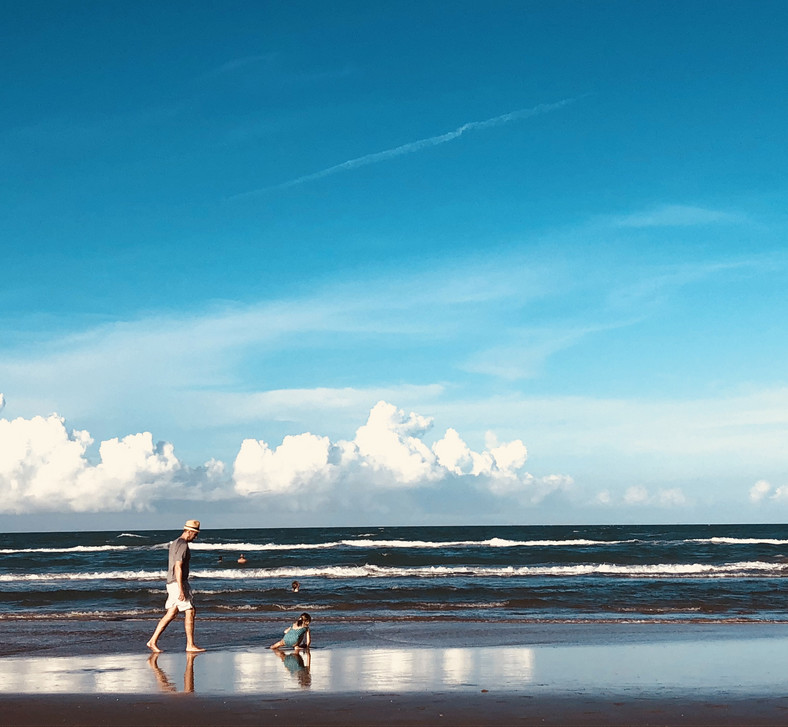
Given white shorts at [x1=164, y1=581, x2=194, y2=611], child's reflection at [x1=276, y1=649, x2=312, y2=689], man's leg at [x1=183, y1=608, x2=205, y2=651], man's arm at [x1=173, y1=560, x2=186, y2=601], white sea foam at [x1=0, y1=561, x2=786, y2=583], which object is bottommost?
white sea foam at [x1=0, y1=561, x2=786, y2=583]

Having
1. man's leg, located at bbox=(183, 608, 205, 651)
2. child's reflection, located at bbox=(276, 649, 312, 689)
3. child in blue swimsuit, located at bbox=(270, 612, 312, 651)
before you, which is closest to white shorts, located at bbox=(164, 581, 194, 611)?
man's leg, located at bbox=(183, 608, 205, 651)

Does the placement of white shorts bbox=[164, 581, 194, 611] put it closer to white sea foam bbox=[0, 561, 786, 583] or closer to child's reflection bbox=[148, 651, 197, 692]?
child's reflection bbox=[148, 651, 197, 692]

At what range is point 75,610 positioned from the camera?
2038 cm

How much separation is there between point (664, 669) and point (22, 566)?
116 feet

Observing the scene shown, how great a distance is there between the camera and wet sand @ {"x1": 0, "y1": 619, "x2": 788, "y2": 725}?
7910 millimetres

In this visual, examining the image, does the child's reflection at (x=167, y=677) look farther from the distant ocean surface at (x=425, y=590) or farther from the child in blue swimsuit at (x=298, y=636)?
the distant ocean surface at (x=425, y=590)

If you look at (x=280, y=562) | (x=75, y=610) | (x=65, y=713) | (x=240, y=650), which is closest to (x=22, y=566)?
(x=280, y=562)

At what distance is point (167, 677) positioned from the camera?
997 centimetres

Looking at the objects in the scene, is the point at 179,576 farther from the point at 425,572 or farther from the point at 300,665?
the point at 425,572

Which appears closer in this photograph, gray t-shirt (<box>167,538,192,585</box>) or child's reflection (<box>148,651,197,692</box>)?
child's reflection (<box>148,651,197,692</box>)

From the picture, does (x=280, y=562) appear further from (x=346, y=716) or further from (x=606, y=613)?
(x=346, y=716)

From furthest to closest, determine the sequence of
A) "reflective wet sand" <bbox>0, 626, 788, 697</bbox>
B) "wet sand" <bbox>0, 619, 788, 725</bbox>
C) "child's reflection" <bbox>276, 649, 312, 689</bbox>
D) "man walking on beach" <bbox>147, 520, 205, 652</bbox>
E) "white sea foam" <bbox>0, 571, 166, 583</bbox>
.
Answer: "white sea foam" <bbox>0, 571, 166, 583</bbox> → "man walking on beach" <bbox>147, 520, 205, 652</bbox> → "child's reflection" <bbox>276, 649, 312, 689</bbox> → "reflective wet sand" <bbox>0, 626, 788, 697</bbox> → "wet sand" <bbox>0, 619, 788, 725</bbox>

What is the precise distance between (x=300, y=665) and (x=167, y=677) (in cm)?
176

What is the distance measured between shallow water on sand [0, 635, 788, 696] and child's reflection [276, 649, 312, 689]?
0.5 inches
